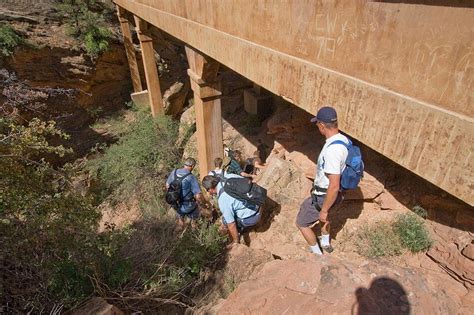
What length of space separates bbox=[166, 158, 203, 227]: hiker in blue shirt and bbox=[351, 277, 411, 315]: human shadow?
2954 mm

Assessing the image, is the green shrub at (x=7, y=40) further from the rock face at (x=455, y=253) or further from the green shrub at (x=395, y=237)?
the rock face at (x=455, y=253)

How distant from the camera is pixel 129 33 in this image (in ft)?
34.1

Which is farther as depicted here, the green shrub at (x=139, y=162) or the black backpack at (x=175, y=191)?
the green shrub at (x=139, y=162)

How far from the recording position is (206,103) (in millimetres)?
5008

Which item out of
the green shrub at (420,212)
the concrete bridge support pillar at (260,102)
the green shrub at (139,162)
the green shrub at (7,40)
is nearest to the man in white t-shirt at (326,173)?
the green shrub at (420,212)

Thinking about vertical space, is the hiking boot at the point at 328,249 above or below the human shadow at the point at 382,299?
below

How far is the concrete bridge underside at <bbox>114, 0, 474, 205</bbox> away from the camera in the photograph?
1395 mm

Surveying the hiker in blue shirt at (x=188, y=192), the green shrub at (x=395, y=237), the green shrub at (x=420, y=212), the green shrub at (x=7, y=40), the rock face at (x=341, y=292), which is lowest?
the hiker in blue shirt at (x=188, y=192)

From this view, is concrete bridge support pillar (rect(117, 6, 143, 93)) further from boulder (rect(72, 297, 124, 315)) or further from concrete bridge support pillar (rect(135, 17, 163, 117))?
boulder (rect(72, 297, 124, 315))

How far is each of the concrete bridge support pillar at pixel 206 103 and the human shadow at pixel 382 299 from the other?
3.59 meters

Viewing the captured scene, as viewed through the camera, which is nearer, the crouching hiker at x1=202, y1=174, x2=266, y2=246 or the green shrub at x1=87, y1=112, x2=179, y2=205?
the crouching hiker at x1=202, y1=174, x2=266, y2=246

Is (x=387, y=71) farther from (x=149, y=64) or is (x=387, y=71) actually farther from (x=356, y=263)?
(x=149, y=64)

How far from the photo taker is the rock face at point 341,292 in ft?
6.13

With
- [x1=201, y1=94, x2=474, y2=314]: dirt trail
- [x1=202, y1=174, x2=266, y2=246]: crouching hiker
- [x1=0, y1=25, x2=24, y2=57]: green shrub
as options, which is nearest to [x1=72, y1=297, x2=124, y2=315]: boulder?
[x1=201, y1=94, x2=474, y2=314]: dirt trail
